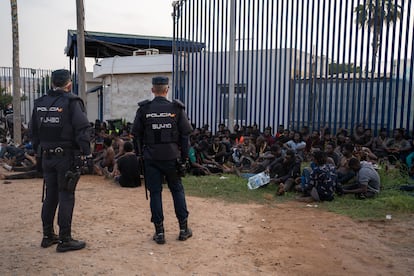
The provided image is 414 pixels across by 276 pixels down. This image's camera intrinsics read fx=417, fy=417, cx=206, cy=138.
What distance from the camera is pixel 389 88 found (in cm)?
1073

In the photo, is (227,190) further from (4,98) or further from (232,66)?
Answer: (4,98)

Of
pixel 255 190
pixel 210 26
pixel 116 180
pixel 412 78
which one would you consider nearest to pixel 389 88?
pixel 412 78

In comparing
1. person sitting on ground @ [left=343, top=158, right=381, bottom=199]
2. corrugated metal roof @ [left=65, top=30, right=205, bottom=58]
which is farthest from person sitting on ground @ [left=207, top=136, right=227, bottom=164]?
corrugated metal roof @ [left=65, top=30, right=205, bottom=58]

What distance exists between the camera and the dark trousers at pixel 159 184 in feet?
15.0

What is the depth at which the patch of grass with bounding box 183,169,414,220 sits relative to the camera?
6.43 meters

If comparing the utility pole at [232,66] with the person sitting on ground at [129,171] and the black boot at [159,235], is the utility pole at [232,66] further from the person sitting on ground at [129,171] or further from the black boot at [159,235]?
the black boot at [159,235]

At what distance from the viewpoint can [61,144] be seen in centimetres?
422

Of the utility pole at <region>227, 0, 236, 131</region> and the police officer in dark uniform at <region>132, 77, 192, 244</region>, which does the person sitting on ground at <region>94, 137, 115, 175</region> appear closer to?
the utility pole at <region>227, 0, 236, 131</region>

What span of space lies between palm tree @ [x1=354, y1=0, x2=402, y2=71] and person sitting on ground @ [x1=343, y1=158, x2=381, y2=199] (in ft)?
14.3

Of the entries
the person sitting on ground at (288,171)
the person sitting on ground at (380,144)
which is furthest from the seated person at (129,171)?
the person sitting on ground at (380,144)

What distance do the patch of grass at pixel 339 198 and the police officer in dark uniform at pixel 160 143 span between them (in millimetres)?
2774

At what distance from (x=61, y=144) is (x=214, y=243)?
1.97 m

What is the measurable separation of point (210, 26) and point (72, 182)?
10938mm

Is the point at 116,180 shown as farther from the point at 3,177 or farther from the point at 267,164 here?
the point at 267,164
